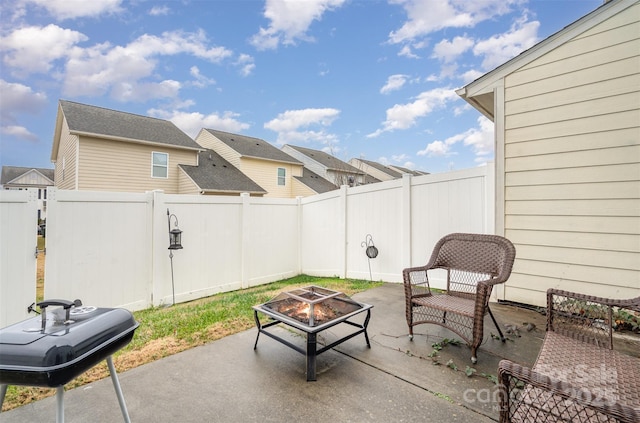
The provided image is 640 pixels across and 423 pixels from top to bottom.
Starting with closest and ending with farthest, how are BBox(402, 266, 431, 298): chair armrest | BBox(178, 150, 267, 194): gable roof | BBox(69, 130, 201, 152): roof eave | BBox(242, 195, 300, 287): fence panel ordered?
1. BBox(402, 266, 431, 298): chair armrest
2. BBox(242, 195, 300, 287): fence panel
3. BBox(69, 130, 201, 152): roof eave
4. BBox(178, 150, 267, 194): gable roof

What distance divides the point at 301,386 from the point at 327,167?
57.2ft

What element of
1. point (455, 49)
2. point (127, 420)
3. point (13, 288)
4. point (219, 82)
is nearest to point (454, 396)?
point (127, 420)

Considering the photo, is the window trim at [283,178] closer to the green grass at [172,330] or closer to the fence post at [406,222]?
the green grass at [172,330]

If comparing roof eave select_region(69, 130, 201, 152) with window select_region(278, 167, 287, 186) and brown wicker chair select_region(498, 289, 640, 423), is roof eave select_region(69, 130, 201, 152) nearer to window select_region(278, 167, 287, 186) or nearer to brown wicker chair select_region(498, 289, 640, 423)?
window select_region(278, 167, 287, 186)

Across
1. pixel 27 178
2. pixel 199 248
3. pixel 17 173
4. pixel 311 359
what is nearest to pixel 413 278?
pixel 311 359

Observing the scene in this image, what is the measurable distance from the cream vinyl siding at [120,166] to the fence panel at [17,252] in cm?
860

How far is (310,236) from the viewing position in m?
6.70

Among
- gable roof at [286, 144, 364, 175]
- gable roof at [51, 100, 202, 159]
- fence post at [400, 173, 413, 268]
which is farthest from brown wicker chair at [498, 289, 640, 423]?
gable roof at [286, 144, 364, 175]

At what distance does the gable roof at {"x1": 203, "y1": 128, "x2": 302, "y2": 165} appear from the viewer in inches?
605

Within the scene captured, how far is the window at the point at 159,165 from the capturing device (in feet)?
38.9

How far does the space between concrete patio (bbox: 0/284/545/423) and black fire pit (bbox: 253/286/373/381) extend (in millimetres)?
202

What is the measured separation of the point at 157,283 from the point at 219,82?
922 centimetres

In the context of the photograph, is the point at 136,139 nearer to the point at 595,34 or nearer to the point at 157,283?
the point at 157,283

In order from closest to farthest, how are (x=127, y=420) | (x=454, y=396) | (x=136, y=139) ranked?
(x=127, y=420), (x=454, y=396), (x=136, y=139)
